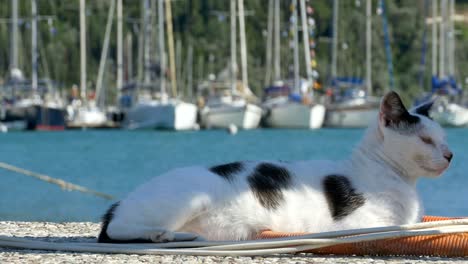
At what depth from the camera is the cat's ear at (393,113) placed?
711cm

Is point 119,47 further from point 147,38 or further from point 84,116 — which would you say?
point 147,38

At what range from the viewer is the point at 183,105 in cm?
6625

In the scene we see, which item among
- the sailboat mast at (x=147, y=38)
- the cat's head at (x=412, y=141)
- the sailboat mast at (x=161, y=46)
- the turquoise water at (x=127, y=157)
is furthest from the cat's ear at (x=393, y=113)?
the sailboat mast at (x=147, y=38)

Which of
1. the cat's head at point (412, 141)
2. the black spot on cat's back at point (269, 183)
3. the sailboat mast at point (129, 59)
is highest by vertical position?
the cat's head at point (412, 141)

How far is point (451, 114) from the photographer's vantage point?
72125 millimetres

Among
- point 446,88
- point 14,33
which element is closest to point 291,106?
point 446,88

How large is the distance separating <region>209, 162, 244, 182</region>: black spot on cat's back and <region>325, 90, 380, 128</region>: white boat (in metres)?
63.1

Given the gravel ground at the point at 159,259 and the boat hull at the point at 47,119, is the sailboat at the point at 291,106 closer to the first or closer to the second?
the boat hull at the point at 47,119

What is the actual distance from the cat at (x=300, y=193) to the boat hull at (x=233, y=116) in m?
60.7

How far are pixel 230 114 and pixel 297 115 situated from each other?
3.97 meters

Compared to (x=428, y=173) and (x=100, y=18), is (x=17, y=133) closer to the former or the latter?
(x=100, y=18)

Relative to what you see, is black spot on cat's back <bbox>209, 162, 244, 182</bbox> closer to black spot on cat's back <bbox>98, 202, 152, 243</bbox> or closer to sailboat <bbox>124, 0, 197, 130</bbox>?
black spot on cat's back <bbox>98, 202, 152, 243</bbox>

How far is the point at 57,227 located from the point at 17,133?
60.8 meters

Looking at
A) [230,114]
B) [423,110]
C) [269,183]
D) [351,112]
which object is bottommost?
[351,112]
